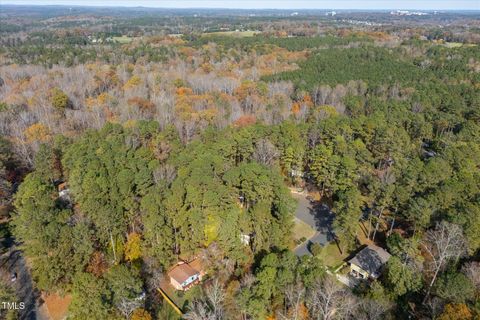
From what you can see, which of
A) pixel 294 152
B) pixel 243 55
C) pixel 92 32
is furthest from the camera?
pixel 92 32

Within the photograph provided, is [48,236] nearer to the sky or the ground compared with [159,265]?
nearer to the sky

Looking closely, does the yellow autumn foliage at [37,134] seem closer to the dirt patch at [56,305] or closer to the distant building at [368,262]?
the dirt patch at [56,305]

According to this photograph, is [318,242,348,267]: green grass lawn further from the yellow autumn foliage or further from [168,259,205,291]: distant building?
the yellow autumn foliage

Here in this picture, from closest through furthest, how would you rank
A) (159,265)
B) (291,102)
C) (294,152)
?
(159,265) → (294,152) → (291,102)

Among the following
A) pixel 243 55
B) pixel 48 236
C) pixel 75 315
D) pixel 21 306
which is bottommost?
pixel 21 306

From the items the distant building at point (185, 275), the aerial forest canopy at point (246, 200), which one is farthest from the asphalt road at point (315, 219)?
the distant building at point (185, 275)

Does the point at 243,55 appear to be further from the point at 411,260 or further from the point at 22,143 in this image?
the point at 411,260

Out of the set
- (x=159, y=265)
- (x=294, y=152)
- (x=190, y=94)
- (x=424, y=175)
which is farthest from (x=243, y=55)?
(x=159, y=265)
